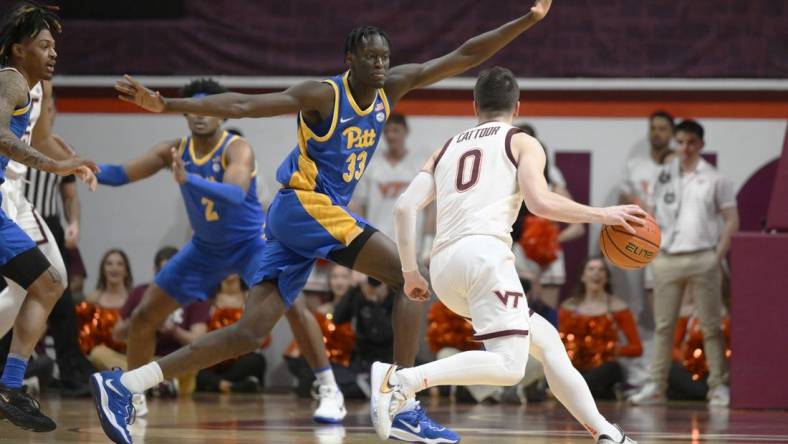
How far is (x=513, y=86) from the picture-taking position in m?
5.80

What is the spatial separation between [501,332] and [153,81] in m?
7.42

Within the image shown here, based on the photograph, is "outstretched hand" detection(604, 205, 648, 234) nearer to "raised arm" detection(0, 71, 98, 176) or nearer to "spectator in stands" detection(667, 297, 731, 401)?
"raised arm" detection(0, 71, 98, 176)

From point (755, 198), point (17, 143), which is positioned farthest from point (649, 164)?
point (17, 143)

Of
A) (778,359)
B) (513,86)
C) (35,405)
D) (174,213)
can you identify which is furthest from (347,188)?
(174,213)

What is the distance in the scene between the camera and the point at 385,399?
219 inches

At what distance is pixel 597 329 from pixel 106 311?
4.15m

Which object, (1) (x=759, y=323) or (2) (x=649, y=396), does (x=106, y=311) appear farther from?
(1) (x=759, y=323)

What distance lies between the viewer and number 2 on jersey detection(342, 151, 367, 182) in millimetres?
6922

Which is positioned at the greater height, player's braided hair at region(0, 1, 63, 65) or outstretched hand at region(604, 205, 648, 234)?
player's braided hair at region(0, 1, 63, 65)

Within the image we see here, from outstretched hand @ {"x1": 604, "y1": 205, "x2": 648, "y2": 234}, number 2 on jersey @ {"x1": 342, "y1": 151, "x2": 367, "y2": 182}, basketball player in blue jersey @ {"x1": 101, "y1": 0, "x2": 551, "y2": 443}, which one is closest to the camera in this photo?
outstretched hand @ {"x1": 604, "y1": 205, "x2": 648, "y2": 234}

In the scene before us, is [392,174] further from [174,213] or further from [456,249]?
[456,249]

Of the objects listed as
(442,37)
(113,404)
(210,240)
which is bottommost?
(113,404)

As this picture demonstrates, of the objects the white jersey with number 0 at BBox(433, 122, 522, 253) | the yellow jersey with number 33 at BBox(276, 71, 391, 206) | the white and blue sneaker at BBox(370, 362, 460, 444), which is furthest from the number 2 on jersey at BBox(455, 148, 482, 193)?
the yellow jersey with number 33 at BBox(276, 71, 391, 206)

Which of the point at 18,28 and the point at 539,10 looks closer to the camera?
the point at 18,28
